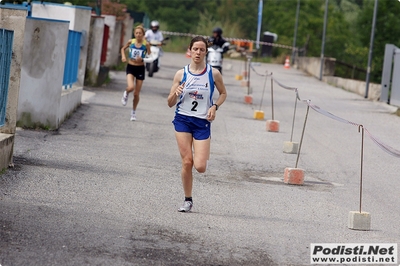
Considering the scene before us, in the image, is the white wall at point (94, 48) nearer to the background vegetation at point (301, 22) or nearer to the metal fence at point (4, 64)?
the metal fence at point (4, 64)

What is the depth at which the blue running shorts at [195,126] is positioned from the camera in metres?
9.66

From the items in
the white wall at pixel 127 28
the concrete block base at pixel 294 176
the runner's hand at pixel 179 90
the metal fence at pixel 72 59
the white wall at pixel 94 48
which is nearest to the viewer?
the runner's hand at pixel 179 90

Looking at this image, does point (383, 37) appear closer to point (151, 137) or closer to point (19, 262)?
point (151, 137)

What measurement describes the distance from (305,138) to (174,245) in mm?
10660

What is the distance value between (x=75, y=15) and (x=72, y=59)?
3.23 meters

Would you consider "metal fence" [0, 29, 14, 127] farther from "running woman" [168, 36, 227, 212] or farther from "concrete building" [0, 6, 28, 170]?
"running woman" [168, 36, 227, 212]

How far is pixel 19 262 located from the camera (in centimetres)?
684

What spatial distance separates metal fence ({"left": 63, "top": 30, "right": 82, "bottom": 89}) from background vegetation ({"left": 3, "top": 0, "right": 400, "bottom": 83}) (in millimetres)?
34148

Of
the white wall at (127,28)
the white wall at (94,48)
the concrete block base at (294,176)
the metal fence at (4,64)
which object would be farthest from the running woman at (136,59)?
the white wall at (127,28)

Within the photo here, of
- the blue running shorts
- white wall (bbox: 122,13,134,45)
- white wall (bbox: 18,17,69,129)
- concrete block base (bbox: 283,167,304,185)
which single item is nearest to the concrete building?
the blue running shorts

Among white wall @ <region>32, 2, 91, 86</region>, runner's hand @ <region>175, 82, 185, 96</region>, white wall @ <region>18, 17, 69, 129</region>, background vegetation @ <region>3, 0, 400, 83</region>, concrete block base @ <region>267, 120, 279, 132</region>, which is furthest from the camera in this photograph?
background vegetation @ <region>3, 0, 400, 83</region>

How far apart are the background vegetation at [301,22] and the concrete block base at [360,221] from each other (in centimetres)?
4432

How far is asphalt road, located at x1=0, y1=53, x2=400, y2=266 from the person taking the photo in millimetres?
7633

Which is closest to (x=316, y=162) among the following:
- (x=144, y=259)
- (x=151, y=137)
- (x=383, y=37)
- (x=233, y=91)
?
(x=151, y=137)
